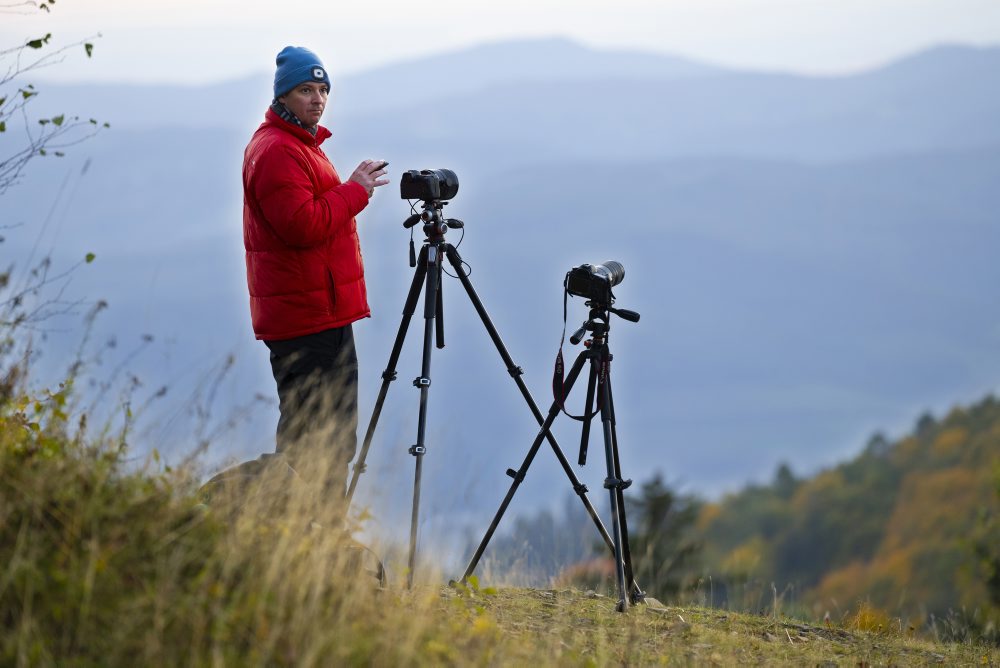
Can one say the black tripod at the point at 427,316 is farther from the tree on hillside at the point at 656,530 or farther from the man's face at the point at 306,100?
the tree on hillside at the point at 656,530

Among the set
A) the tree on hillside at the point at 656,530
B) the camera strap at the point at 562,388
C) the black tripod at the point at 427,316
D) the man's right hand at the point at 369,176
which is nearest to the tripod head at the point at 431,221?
the black tripod at the point at 427,316

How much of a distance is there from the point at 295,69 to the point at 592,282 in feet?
4.89

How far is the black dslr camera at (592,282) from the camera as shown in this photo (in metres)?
4.62

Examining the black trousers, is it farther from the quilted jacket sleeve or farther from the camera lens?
the camera lens

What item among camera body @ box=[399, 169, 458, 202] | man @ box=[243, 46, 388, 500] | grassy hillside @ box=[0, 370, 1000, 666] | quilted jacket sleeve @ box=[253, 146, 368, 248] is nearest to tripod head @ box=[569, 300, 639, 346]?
camera body @ box=[399, 169, 458, 202]

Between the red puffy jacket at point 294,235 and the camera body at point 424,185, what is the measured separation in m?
0.37

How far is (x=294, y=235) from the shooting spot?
4.18 metres

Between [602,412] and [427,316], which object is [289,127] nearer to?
[427,316]

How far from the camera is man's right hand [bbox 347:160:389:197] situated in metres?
4.37

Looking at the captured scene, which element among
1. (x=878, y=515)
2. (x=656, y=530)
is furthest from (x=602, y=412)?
(x=878, y=515)

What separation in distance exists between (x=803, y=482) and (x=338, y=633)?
91.1 m

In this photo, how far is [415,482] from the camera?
4555mm

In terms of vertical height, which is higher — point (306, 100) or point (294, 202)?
point (306, 100)

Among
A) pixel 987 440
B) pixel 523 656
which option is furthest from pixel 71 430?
pixel 987 440
